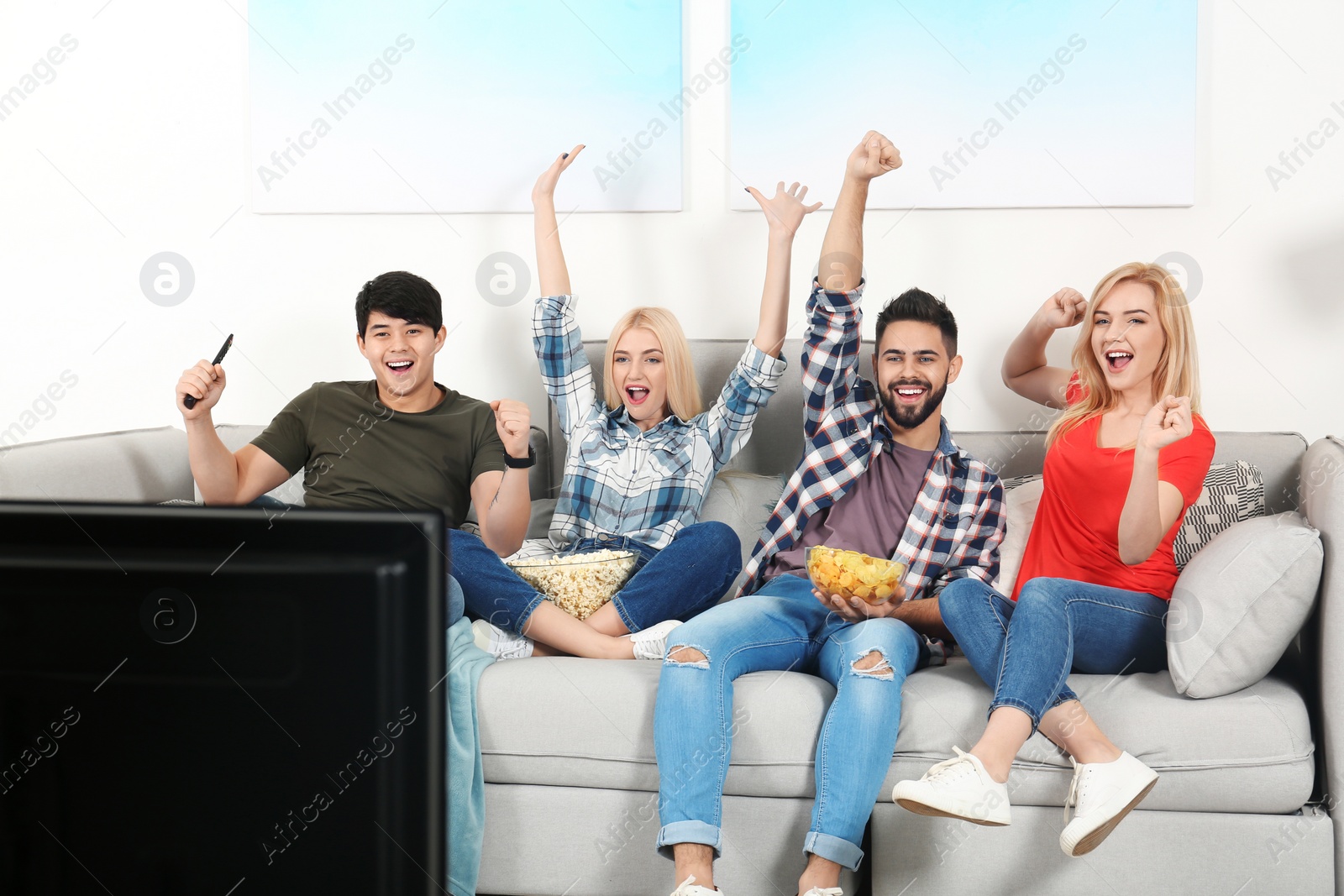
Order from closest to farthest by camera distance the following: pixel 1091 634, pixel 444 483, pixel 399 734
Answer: pixel 399 734
pixel 1091 634
pixel 444 483

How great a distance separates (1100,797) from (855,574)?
46cm

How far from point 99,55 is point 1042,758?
8.83ft

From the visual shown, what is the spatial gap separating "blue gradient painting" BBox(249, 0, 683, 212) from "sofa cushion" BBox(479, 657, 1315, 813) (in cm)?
130

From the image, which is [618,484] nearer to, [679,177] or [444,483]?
[444,483]

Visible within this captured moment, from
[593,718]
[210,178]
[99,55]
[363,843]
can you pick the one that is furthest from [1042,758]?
[99,55]

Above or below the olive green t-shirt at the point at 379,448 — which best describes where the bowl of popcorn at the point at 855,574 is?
below

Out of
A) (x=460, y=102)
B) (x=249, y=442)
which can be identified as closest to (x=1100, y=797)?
(x=249, y=442)

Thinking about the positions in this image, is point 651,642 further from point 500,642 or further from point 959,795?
point 959,795

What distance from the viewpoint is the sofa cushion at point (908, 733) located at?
1.40 meters

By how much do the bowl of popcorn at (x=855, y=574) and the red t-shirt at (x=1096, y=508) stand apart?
1.06ft

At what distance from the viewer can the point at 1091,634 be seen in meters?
1.53

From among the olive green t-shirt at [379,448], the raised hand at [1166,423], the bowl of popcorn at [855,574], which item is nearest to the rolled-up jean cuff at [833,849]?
the bowl of popcorn at [855,574]

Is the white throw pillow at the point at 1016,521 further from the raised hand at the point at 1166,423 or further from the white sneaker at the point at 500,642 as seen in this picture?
the white sneaker at the point at 500,642

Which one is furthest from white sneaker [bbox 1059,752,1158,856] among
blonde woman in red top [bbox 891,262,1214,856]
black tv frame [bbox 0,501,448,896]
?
black tv frame [bbox 0,501,448,896]
